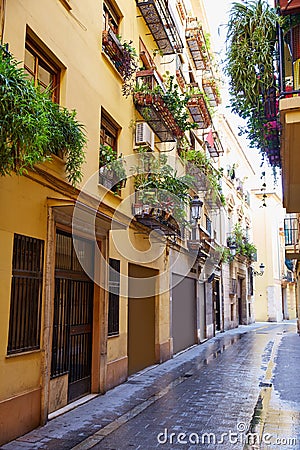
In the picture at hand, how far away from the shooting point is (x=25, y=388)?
609cm

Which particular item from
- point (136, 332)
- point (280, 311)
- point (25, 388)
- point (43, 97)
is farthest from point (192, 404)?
point (280, 311)

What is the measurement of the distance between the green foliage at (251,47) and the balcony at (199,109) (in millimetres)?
8962

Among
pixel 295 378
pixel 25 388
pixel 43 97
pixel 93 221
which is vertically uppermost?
pixel 43 97

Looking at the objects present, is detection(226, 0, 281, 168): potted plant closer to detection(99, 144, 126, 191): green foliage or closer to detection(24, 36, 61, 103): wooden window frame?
detection(24, 36, 61, 103): wooden window frame

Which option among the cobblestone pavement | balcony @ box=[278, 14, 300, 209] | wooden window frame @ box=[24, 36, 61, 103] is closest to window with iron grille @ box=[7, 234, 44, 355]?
the cobblestone pavement

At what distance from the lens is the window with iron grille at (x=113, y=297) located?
9.42 meters

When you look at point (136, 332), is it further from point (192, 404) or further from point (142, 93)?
point (142, 93)

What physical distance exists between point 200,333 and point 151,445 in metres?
13.6

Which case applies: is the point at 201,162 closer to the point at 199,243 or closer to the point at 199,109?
the point at 199,109

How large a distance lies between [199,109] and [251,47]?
9854 mm

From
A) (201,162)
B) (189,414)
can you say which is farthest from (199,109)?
(189,414)

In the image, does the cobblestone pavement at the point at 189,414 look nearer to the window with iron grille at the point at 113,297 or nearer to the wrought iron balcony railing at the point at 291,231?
the window with iron grille at the point at 113,297

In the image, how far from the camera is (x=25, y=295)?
6230mm

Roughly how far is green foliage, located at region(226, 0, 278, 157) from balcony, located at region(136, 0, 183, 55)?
4.99 meters
